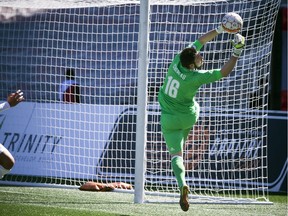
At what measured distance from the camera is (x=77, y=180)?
14.4 meters

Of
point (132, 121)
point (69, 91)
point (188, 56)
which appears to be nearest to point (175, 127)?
point (188, 56)

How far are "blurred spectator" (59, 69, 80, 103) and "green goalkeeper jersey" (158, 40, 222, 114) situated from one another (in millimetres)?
3475

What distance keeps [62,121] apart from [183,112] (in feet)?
13.5

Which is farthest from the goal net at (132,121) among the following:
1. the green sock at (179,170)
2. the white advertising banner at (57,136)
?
the green sock at (179,170)

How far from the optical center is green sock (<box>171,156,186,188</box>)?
406 inches

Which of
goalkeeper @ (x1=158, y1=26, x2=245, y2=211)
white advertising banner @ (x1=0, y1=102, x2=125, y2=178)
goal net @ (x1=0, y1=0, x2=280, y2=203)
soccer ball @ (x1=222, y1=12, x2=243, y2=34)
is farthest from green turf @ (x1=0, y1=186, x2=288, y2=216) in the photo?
soccer ball @ (x1=222, y1=12, x2=243, y2=34)

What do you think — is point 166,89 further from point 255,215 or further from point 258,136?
point 258,136

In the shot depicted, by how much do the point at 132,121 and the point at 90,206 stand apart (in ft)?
10.7

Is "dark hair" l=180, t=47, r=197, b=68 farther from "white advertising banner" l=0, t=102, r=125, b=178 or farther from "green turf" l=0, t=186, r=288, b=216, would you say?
"white advertising banner" l=0, t=102, r=125, b=178

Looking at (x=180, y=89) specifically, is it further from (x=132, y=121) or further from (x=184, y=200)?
(x=132, y=121)

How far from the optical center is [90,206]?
36.5 ft

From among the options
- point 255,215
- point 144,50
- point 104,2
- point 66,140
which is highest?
point 104,2

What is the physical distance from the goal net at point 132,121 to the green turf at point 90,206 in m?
0.67

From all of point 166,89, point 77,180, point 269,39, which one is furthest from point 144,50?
point 77,180
